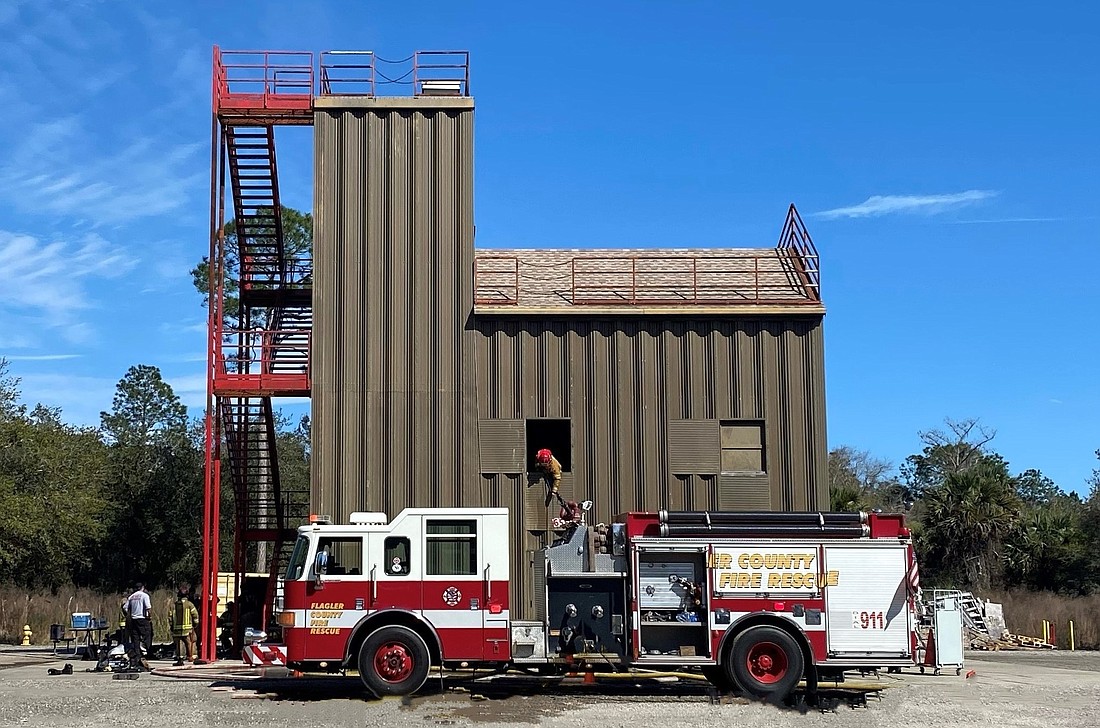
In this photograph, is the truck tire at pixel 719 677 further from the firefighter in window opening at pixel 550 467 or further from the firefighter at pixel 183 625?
the firefighter at pixel 183 625

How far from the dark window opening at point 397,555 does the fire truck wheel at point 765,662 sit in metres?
5.06

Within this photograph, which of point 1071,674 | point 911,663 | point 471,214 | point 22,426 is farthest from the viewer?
point 22,426

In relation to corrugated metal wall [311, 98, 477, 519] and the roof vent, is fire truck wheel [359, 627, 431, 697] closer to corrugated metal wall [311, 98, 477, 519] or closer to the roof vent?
the roof vent

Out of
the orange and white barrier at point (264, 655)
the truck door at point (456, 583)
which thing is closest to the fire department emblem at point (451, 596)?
the truck door at point (456, 583)

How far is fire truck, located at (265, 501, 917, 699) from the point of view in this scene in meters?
16.7

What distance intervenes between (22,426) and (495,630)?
26243 mm

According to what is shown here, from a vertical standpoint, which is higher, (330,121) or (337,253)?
(330,121)

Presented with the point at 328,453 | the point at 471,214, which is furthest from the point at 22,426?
the point at 471,214

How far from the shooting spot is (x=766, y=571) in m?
16.9

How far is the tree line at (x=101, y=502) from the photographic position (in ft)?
115

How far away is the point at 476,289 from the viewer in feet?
83.6

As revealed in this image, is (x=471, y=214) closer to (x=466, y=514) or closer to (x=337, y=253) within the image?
(x=337, y=253)

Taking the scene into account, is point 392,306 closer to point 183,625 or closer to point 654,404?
point 654,404

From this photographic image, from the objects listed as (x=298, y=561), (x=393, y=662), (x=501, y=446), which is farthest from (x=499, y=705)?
(x=501, y=446)
